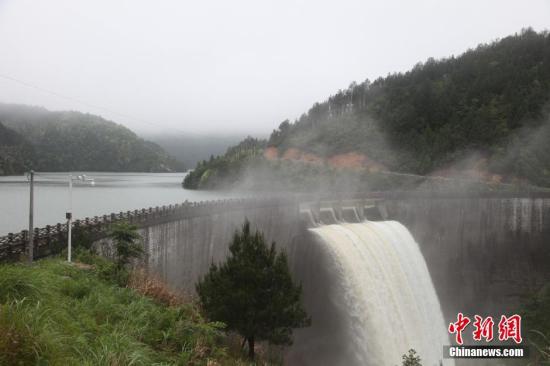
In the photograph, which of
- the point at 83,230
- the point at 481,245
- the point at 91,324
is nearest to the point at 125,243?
the point at 83,230

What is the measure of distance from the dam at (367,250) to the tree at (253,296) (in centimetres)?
613

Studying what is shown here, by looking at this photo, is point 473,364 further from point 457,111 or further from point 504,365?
point 457,111

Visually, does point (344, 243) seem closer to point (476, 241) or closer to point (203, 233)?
point (203, 233)

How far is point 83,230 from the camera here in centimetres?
1719

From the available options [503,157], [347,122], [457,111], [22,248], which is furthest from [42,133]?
[22,248]

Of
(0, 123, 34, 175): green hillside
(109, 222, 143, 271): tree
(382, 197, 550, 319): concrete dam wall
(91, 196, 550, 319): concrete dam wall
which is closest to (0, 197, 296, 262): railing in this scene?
(109, 222, 143, 271): tree

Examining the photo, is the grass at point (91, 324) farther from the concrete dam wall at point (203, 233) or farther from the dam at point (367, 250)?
the concrete dam wall at point (203, 233)

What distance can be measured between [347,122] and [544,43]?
4269 cm

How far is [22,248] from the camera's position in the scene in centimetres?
1463

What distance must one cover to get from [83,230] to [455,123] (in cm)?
7276

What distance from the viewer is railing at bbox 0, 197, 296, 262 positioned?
561 inches

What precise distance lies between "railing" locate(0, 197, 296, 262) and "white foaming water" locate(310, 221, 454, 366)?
23.5ft

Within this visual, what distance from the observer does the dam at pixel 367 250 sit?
75.5 feet

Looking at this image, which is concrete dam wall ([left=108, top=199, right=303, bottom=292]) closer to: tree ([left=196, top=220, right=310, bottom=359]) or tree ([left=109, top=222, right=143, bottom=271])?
tree ([left=109, top=222, right=143, bottom=271])
